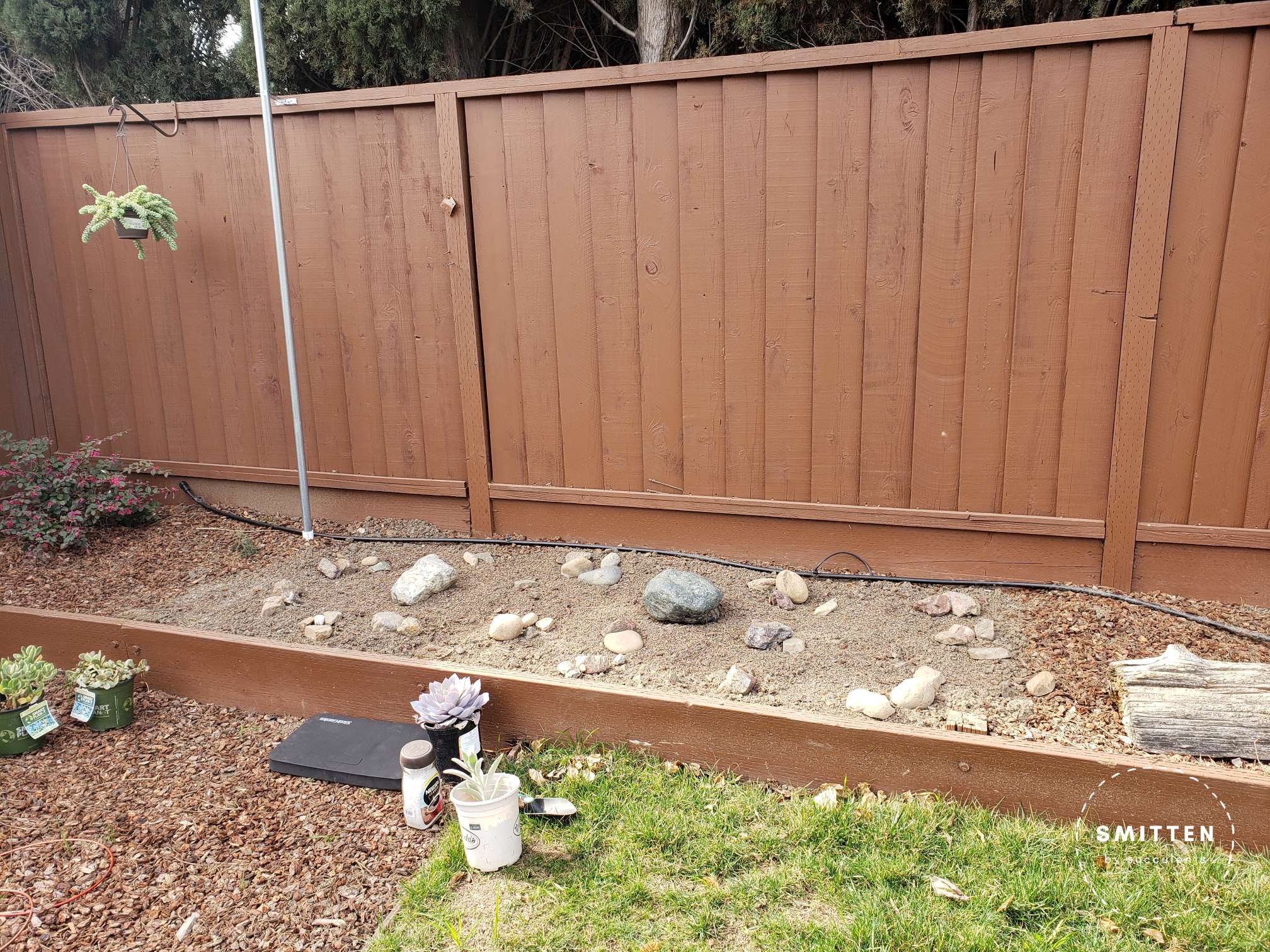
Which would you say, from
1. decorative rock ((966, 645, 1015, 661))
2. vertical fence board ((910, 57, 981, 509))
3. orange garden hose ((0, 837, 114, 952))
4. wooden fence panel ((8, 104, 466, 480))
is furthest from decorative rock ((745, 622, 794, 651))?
orange garden hose ((0, 837, 114, 952))

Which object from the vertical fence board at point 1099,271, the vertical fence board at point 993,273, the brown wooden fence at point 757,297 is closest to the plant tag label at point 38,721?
the brown wooden fence at point 757,297

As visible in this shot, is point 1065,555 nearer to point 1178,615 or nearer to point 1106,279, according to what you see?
point 1178,615

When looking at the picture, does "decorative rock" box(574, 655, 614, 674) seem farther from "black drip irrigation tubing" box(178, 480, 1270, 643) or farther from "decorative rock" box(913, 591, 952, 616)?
"decorative rock" box(913, 591, 952, 616)

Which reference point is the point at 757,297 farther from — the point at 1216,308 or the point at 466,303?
the point at 1216,308

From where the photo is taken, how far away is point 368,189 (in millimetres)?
3746

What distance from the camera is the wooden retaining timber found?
81.6 inches

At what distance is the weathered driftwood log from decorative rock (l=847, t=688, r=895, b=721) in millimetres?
614

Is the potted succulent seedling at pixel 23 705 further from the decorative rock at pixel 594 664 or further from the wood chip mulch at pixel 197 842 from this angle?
the decorative rock at pixel 594 664

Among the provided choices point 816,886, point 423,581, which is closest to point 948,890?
point 816,886

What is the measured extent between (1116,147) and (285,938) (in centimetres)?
328

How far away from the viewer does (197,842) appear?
7.48 ft

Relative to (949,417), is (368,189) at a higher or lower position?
higher

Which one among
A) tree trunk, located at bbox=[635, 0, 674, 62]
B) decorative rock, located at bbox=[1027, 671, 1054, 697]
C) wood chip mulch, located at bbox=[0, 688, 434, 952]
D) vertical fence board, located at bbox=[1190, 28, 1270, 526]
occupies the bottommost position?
wood chip mulch, located at bbox=[0, 688, 434, 952]

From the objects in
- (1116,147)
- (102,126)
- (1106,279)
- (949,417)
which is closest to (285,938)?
(949,417)
